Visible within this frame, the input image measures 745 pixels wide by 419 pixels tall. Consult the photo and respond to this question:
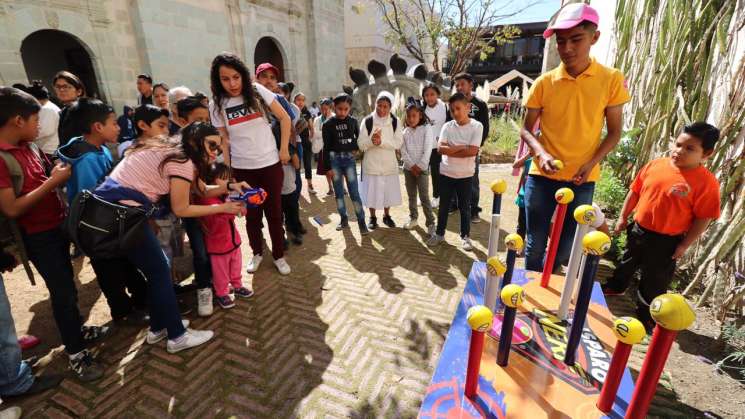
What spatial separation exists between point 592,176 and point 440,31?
15.4 m

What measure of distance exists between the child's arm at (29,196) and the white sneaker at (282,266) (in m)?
2.15

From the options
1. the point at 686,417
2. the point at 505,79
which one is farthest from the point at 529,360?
the point at 505,79

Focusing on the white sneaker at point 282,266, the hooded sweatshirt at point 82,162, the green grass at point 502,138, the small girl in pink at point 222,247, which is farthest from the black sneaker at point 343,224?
the green grass at point 502,138

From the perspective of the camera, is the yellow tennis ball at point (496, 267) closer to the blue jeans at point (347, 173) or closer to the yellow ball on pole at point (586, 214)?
the yellow ball on pole at point (586, 214)

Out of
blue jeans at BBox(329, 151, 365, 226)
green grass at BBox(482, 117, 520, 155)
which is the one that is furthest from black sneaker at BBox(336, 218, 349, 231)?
green grass at BBox(482, 117, 520, 155)

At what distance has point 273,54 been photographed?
14938 mm

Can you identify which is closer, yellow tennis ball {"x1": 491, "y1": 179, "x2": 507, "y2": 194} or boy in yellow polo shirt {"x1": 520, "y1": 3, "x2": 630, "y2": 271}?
yellow tennis ball {"x1": 491, "y1": 179, "x2": 507, "y2": 194}

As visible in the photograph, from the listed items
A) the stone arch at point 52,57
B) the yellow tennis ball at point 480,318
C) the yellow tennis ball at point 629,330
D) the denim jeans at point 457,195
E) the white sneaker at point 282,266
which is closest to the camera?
the yellow tennis ball at point 629,330

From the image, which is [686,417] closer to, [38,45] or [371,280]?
[371,280]

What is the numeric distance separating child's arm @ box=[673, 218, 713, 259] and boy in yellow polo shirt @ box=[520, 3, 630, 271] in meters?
0.87

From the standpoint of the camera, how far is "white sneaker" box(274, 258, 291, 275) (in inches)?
159

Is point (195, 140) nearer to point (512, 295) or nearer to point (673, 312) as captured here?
point (512, 295)

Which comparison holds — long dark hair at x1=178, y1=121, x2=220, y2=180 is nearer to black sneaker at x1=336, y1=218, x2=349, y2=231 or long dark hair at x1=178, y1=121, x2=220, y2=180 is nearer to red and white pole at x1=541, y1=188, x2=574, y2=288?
red and white pole at x1=541, y1=188, x2=574, y2=288

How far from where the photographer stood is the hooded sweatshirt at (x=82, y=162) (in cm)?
247
